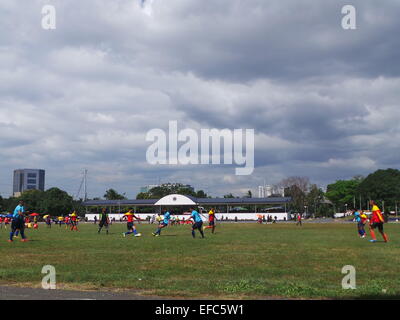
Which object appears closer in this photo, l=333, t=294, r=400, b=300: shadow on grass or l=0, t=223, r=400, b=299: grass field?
l=333, t=294, r=400, b=300: shadow on grass

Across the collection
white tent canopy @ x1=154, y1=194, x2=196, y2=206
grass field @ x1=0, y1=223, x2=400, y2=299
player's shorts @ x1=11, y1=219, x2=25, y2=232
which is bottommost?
grass field @ x1=0, y1=223, x2=400, y2=299

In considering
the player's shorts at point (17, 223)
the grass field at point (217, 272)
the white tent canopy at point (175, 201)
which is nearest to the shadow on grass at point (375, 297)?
the grass field at point (217, 272)

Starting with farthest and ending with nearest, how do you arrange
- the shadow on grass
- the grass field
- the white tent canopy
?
the white tent canopy, the grass field, the shadow on grass

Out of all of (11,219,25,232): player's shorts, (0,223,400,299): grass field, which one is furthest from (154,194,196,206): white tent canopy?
(0,223,400,299): grass field

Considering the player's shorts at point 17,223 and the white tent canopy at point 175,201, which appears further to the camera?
the white tent canopy at point 175,201

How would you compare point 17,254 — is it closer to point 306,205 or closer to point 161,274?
point 161,274

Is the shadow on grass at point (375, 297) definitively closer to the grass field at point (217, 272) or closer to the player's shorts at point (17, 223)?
the grass field at point (217, 272)

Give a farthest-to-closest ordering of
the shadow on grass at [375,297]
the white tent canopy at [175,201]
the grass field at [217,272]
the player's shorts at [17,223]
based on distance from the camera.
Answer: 1. the white tent canopy at [175,201]
2. the player's shorts at [17,223]
3. the grass field at [217,272]
4. the shadow on grass at [375,297]

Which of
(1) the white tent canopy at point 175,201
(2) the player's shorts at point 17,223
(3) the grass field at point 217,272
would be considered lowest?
(3) the grass field at point 217,272

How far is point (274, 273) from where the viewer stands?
11.1 m

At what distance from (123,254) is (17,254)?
13.0 feet

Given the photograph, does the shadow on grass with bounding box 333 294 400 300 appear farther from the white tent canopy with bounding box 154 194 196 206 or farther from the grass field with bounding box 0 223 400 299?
the white tent canopy with bounding box 154 194 196 206
